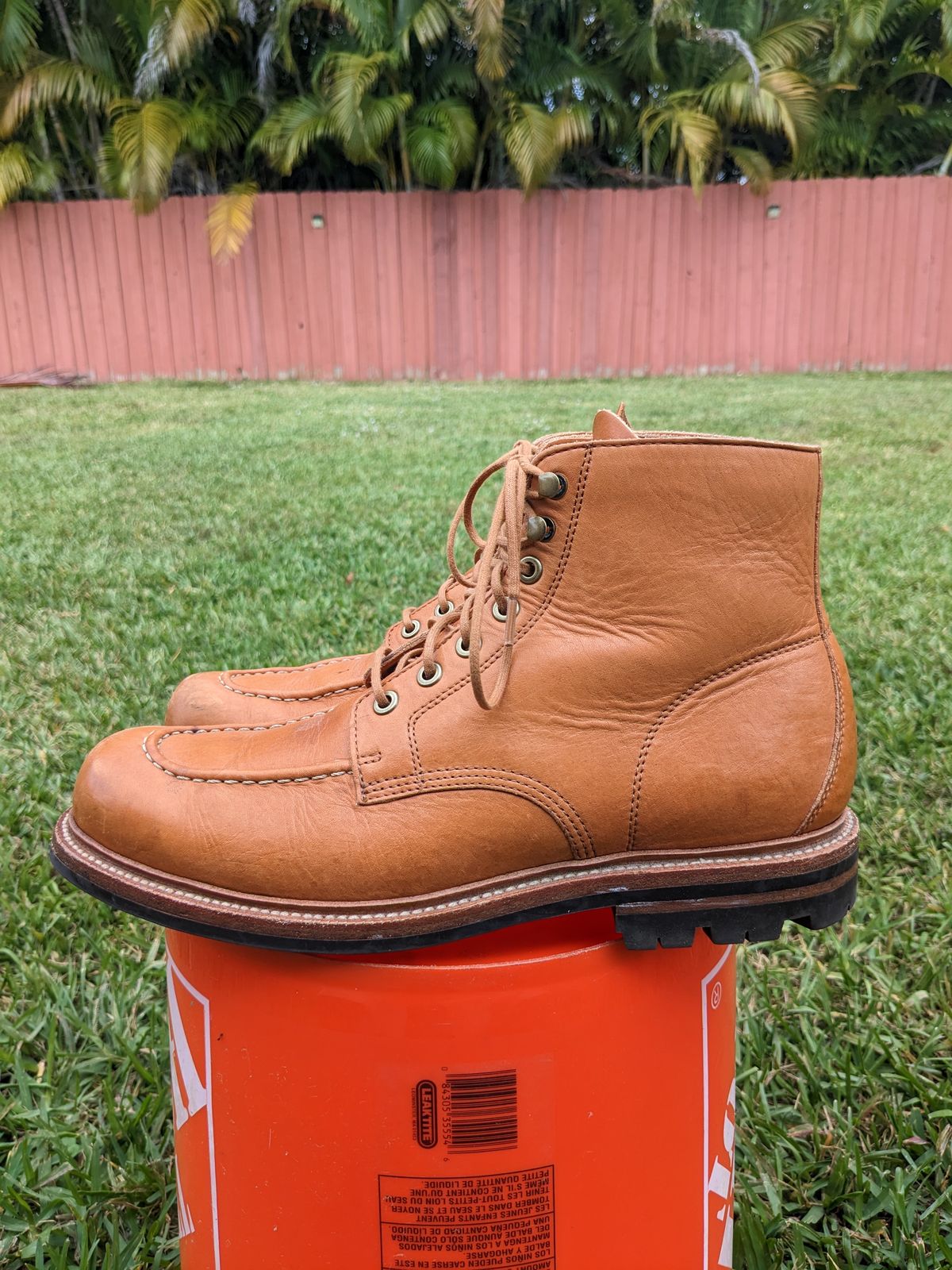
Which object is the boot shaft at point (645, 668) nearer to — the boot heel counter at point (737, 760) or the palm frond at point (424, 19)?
the boot heel counter at point (737, 760)

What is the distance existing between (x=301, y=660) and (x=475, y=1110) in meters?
2.16

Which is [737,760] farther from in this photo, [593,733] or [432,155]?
[432,155]

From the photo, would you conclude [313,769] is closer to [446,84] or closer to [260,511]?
[260,511]

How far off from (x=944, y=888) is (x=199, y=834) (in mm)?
1557

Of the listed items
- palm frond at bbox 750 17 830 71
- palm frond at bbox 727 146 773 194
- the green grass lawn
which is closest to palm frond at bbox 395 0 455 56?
palm frond at bbox 727 146 773 194

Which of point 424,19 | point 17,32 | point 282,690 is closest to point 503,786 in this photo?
point 282,690

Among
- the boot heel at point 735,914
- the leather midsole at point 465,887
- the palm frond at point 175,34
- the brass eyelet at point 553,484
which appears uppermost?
the palm frond at point 175,34

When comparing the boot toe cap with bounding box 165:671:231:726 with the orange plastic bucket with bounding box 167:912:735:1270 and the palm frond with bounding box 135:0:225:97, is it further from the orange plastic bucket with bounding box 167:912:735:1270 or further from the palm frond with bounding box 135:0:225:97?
the palm frond with bounding box 135:0:225:97

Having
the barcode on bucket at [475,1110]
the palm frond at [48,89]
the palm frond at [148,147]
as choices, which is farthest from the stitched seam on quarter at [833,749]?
the palm frond at [48,89]

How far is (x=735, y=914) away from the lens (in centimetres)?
115

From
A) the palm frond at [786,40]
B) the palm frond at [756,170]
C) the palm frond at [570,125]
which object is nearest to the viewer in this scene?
the palm frond at [570,125]

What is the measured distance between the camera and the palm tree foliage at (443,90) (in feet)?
42.2

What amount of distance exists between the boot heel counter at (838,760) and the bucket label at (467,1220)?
525 mm

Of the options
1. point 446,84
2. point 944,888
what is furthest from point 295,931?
point 446,84
